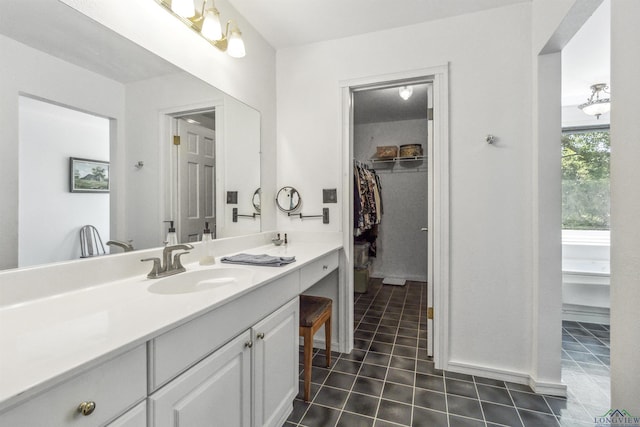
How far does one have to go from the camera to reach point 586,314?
2746 mm

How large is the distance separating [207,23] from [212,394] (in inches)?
67.5

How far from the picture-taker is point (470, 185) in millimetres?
1955

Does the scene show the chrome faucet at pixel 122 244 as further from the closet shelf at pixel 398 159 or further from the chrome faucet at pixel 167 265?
the closet shelf at pixel 398 159

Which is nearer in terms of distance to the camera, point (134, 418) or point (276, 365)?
point (134, 418)

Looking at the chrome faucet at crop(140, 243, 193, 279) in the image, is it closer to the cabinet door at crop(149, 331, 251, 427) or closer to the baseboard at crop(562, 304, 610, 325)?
the cabinet door at crop(149, 331, 251, 427)

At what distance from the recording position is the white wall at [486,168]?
185 cm

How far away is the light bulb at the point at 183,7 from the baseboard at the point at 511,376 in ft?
8.40

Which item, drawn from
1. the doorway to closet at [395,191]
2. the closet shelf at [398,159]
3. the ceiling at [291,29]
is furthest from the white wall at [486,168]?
the closet shelf at [398,159]

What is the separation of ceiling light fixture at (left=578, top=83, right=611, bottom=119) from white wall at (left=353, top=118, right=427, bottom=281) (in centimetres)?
171

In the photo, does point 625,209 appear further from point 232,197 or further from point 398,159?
point 398,159

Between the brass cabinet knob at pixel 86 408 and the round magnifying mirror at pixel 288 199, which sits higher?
the round magnifying mirror at pixel 288 199

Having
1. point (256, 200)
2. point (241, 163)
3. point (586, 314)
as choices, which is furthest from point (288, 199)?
point (586, 314)

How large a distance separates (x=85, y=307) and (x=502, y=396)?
2.10 m

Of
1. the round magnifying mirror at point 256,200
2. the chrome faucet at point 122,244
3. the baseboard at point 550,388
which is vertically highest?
the round magnifying mirror at point 256,200
